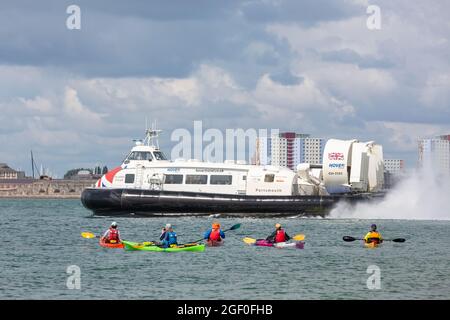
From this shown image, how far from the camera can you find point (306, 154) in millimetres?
127500

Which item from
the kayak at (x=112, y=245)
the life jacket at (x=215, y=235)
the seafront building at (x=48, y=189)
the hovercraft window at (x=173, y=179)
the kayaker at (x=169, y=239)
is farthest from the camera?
the seafront building at (x=48, y=189)

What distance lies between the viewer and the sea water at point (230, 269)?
92.6ft

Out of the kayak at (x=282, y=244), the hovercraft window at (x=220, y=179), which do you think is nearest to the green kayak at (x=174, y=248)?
the kayak at (x=282, y=244)

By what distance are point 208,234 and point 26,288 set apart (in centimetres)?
1164

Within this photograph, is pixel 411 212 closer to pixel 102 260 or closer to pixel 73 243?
pixel 73 243

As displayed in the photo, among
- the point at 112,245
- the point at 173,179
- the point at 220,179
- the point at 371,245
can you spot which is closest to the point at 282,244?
the point at 371,245

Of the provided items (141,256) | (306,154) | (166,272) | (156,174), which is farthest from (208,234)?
(306,154)

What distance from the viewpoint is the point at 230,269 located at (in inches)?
1291

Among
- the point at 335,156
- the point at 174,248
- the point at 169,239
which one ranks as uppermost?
the point at 335,156

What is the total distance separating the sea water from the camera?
28234mm

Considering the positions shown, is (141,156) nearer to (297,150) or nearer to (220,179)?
(220,179)

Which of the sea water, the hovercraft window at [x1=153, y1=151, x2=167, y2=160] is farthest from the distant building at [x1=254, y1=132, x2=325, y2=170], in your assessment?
the sea water

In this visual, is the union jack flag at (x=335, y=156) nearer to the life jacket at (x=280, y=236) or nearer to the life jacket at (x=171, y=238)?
the life jacket at (x=280, y=236)

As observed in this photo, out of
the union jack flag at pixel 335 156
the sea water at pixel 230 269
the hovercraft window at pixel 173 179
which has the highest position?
the union jack flag at pixel 335 156
